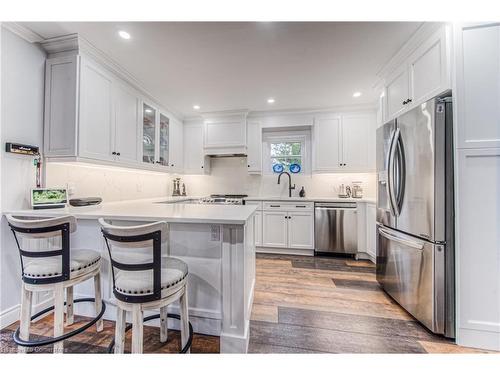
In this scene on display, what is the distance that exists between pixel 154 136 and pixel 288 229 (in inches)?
103

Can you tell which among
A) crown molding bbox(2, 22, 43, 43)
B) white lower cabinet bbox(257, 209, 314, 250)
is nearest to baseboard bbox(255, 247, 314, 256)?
white lower cabinet bbox(257, 209, 314, 250)

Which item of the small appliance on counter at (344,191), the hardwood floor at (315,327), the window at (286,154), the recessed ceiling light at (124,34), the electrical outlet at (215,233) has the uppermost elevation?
the recessed ceiling light at (124,34)

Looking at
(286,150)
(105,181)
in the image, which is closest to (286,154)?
(286,150)

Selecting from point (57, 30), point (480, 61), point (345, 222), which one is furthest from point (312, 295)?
point (57, 30)

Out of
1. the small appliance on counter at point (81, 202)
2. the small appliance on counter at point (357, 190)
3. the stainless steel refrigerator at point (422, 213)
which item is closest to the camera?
the stainless steel refrigerator at point (422, 213)

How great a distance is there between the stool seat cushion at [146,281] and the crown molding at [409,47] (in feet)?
8.66

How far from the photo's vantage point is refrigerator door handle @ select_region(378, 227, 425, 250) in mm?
1634

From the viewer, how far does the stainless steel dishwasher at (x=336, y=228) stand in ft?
10.3

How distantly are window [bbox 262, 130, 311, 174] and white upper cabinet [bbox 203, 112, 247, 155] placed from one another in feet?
1.95

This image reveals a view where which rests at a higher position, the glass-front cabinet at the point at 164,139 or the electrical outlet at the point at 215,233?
the glass-front cabinet at the point at 164,139

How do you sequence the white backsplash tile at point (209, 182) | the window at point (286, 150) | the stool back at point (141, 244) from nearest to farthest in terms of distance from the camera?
1. the stool back at point (141, 244)
2. the white backsplash tile at point (209, 182)
3. the window at point (286, 150)

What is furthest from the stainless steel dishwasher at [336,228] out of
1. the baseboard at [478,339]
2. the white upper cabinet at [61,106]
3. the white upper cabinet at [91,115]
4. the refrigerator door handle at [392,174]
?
the white upper cabinet at [61,106]

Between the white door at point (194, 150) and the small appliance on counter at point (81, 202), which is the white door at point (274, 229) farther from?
the small appliance on counter at point (81, 202)

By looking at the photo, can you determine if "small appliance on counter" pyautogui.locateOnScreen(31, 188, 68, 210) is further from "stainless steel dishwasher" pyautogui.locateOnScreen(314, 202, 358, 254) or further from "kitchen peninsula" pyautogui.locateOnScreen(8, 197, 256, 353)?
"stainless steel dishwasher" pyautogui.locateOnScreen(314, 202, 358, 254)
